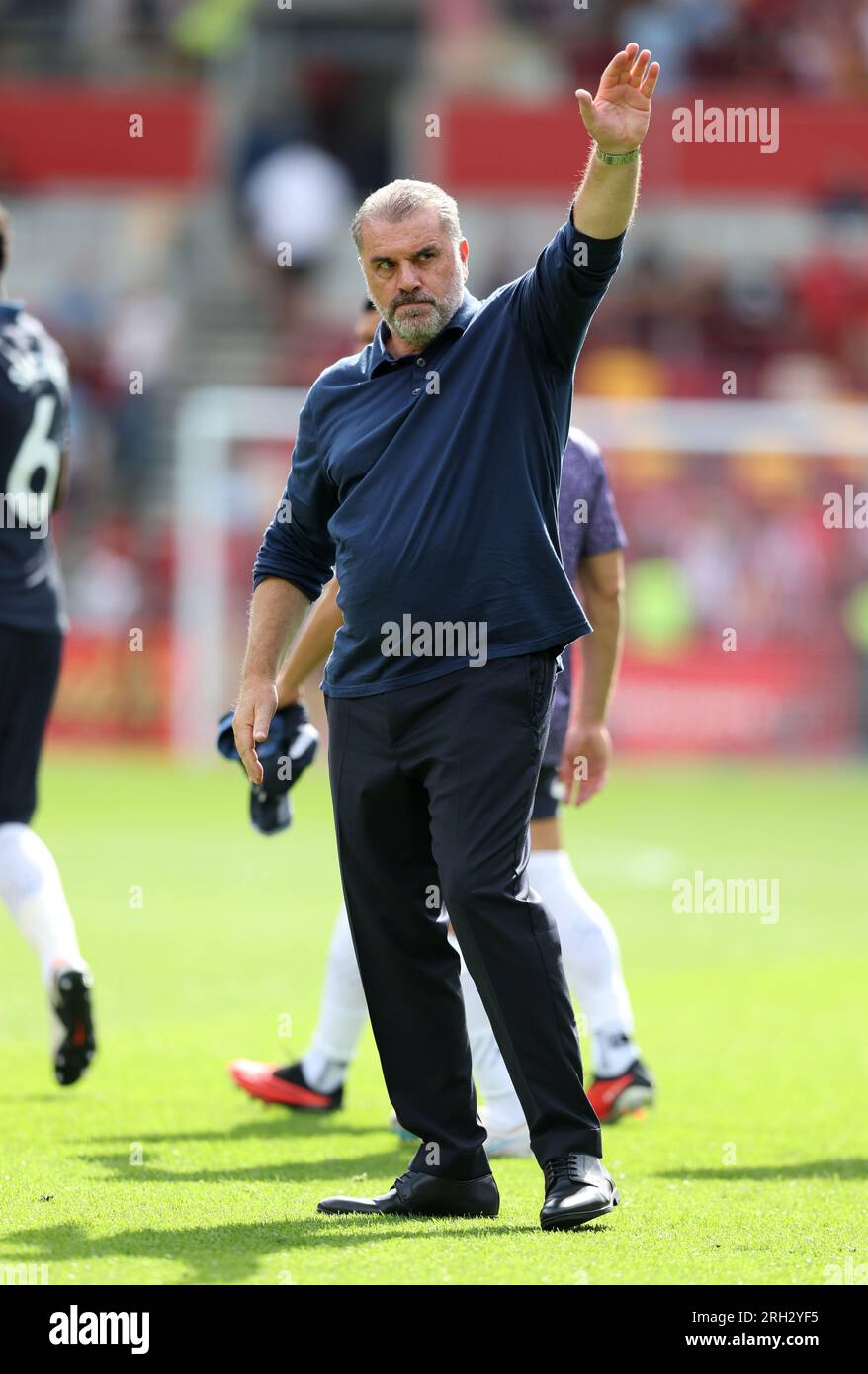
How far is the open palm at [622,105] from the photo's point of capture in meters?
4.31

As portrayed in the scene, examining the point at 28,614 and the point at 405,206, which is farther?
the point at 28,614

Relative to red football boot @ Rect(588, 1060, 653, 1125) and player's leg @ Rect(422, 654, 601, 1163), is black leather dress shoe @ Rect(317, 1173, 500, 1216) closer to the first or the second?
player's leg @ Rect(422, 654, 601, 1163)

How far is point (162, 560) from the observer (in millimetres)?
20641

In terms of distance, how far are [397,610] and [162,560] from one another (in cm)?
1627

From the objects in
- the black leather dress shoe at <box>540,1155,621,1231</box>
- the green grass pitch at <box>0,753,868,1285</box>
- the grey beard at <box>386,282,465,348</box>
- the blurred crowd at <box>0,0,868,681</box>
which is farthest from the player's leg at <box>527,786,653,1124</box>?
the blurred crowd at <box>0,0,868,681</box>

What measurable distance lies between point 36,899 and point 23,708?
0.59 metres

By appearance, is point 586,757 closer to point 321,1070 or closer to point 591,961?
point 591,961

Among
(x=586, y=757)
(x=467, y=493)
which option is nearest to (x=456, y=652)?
(x=467, y=493)

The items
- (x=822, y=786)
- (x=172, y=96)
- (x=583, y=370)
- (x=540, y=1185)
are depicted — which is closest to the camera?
(x=540, y=1185)

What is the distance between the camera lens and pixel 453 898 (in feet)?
14.9

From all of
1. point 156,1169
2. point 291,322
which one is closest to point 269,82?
point 291,322

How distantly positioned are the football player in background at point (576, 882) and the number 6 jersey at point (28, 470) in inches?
35.8

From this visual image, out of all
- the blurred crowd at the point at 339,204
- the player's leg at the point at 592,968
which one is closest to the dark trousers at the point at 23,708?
the player's leg at the point at 592,968

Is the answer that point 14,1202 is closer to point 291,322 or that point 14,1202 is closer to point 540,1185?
point 540,1185
